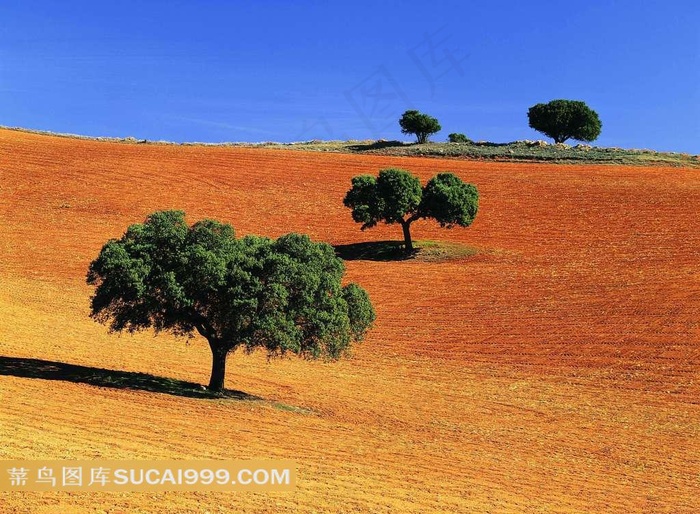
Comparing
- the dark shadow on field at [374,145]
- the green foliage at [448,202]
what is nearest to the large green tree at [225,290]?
the green foliage at [448,202]

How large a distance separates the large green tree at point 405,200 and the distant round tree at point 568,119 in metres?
73.2

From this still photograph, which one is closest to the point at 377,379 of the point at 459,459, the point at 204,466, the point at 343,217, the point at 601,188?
the point at 459,459

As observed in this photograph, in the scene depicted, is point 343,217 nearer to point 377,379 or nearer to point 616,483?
point 377,379

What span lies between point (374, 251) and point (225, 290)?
36.0 m

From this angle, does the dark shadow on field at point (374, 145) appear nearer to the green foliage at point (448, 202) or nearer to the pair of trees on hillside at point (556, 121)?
the pair of trees on hillside at point (556, 121)

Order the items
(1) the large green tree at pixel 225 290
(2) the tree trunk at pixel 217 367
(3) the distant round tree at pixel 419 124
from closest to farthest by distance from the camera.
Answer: (1) the large green tree at pixel 225 290, (2) the tree trunk at pixel 217 367, (3) the distant round tree at pixel 419 124

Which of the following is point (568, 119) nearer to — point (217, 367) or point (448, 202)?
point (448, 202)

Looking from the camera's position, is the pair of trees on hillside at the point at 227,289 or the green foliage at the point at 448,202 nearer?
the pair of trees on hillside at the point at 227,289

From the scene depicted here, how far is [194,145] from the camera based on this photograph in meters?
112

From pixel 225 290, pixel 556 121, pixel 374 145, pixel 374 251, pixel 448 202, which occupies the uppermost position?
pixel 556 121

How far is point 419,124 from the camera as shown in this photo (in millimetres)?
127750

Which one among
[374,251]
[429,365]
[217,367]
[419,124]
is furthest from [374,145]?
[217,367]

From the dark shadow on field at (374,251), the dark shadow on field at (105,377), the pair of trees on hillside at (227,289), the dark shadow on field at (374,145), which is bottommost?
the dark shadow on field at (105,377)

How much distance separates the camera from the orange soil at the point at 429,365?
19.4m
